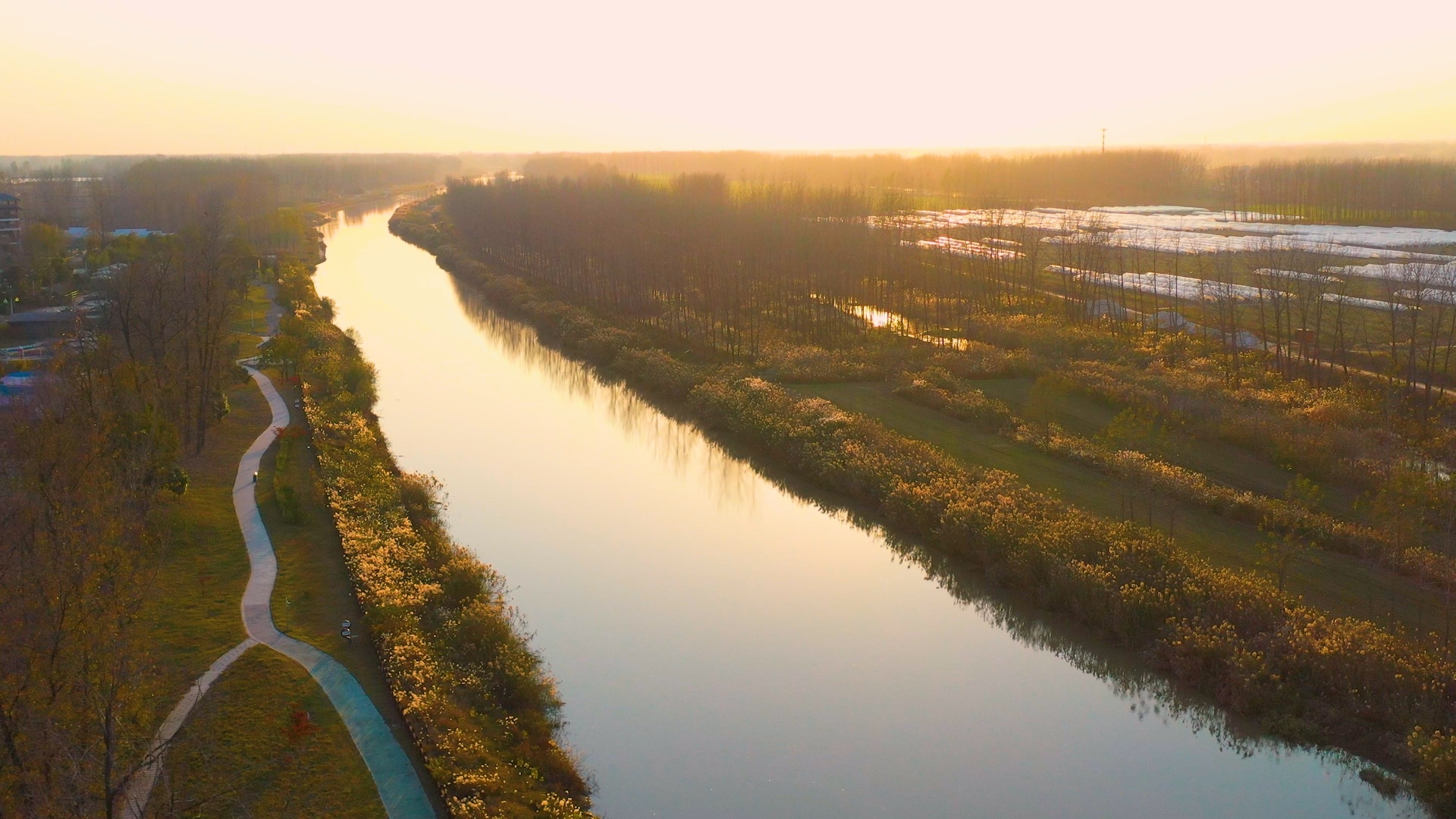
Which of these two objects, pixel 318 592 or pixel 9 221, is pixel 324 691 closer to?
pixel 318 592

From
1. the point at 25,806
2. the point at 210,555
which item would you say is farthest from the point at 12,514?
the point at 25,806

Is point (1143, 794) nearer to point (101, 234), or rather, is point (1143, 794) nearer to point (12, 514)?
point (12, 514)

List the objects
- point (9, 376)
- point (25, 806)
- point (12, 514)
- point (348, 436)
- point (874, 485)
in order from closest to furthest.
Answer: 1. point (25, 806)
2. point (12, 514)
3. point (874, 485)
4. point (348, 436)
5. point (9, 376)

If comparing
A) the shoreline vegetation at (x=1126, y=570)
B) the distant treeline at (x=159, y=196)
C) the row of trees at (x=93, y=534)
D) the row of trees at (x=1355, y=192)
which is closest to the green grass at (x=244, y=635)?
the row of trees at (x=93, y=534)

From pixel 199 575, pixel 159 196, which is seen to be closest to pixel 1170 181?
pixel 159 196

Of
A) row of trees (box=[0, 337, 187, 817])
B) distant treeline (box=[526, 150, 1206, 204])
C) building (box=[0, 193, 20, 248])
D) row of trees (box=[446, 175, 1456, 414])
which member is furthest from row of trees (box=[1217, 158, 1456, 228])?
building (box=[0, 193, 20, 248])

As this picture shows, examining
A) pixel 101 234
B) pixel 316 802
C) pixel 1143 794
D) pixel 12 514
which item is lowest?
pixel 1143 794

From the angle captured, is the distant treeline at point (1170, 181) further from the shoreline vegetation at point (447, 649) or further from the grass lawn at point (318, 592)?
the grass lawn at point (318, 592)

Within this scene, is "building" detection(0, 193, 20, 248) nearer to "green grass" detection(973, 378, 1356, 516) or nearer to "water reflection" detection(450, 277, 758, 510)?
"water reflection" detection(450, 277, 758, 510)
